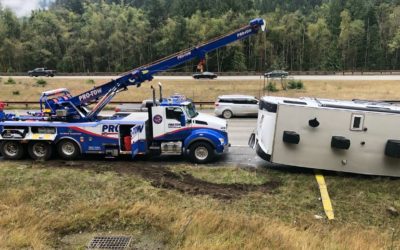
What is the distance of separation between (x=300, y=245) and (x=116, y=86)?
10.7 m

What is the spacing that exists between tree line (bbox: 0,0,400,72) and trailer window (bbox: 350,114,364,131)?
244ft

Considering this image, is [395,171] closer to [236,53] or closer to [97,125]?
[97,125]

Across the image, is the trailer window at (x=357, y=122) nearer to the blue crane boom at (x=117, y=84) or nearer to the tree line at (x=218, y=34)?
the blue crane boom at (x=117, y=84)

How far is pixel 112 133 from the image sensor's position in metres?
15.0

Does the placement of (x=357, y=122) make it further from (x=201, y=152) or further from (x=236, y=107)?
(x=236, y=107)

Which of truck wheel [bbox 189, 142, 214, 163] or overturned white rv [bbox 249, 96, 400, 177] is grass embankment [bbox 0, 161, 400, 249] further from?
truck wheel [bbox 189, 142, 214, 163]

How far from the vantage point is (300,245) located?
7371mm

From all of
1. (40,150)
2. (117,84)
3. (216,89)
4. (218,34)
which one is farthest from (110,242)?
(218,34)

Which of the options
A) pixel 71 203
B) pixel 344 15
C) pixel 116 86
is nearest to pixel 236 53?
pixel 344 15

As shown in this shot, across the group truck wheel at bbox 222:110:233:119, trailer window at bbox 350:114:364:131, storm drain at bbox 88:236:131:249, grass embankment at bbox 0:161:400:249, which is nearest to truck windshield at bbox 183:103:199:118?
grass embankment at bbox 0:161:400:249

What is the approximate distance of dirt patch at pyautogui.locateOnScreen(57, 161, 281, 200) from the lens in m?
11.7

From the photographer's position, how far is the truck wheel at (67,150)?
50.1 ft

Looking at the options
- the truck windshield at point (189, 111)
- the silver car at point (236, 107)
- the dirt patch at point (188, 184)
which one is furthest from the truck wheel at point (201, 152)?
the silver car at point (236, 107)

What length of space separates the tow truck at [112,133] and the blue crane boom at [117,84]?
37 millimetres
